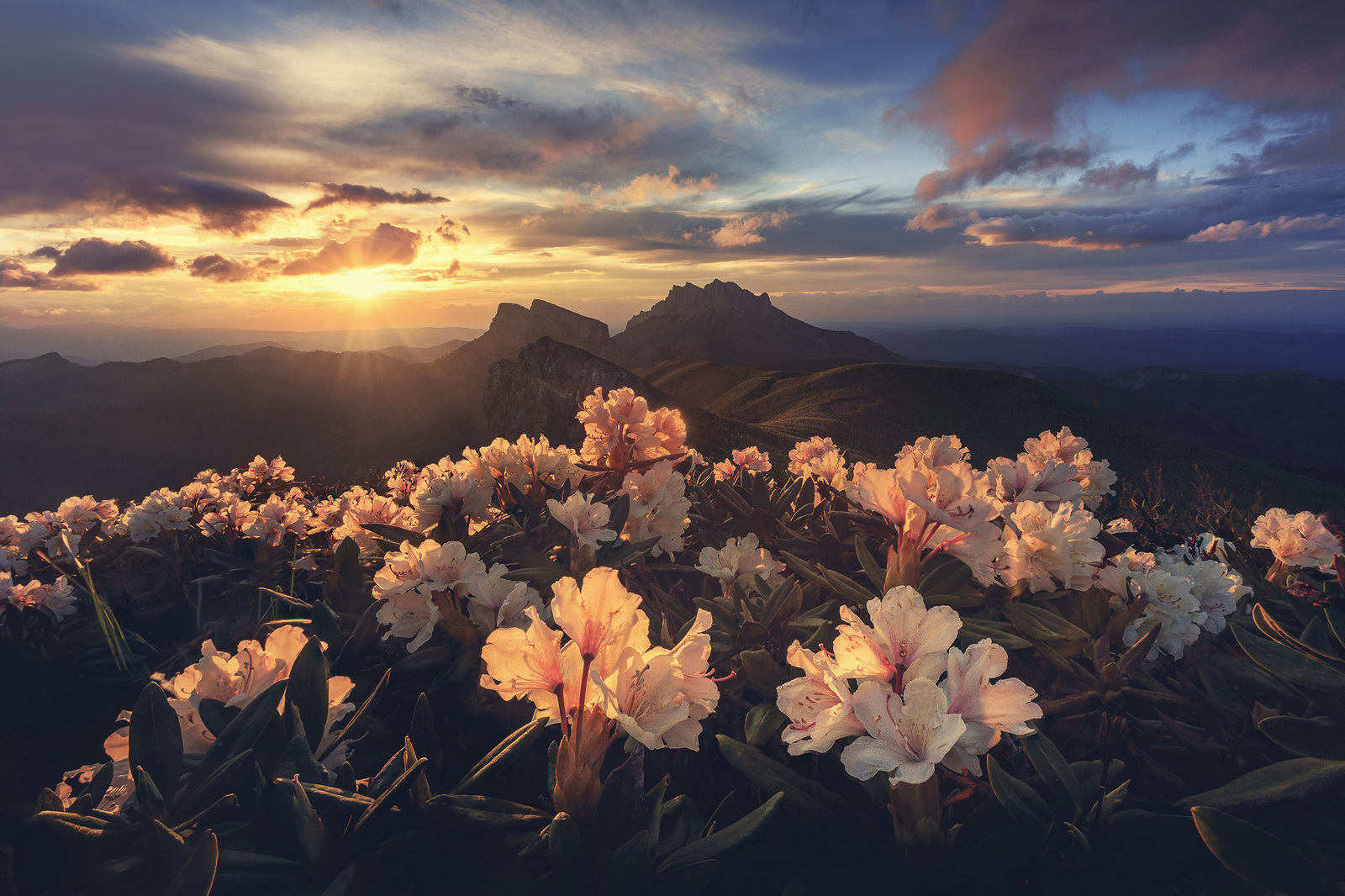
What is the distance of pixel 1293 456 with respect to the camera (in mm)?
87438

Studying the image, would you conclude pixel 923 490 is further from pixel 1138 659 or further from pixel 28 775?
pixel 28 775

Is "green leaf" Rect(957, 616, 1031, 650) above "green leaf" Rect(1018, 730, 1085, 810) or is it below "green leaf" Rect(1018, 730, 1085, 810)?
above

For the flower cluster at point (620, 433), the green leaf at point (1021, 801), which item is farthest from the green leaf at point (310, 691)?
the green leaf at point (1021, 801)

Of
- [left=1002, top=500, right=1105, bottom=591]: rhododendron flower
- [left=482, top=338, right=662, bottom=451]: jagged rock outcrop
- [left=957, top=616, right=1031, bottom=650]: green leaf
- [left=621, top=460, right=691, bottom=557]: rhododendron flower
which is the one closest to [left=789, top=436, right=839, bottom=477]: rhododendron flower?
[left=621, top=460, right=691, bottom=557]: rhododendron flower

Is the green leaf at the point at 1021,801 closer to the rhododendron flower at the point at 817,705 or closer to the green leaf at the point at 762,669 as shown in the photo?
the rhododendron flower at the point at 817,705

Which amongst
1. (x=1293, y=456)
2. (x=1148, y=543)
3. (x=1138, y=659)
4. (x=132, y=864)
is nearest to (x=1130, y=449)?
(x=1148, y=543)

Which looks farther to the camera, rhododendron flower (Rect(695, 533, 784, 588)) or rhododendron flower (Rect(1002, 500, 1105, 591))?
rhododendron flower (Rect(695, 533, 784, 588))

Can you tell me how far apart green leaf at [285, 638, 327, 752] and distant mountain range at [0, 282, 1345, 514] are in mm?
10499

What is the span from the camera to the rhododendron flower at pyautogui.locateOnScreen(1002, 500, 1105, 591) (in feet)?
6.27

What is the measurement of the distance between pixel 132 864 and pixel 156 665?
201 centimetres

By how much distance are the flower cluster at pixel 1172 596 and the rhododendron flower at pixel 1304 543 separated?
1.48 ft

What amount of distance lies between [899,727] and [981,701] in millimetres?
189

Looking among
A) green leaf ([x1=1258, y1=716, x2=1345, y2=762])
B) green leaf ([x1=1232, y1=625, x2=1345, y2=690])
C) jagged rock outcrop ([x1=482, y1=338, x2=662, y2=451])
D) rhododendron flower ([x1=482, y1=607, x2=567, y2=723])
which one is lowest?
jagged rock outcrop ([x1=482, y1=338, x2=662, y2=451])

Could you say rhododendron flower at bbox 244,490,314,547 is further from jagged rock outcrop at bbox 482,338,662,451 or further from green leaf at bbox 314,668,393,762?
jagged rock outcrop at bbox 482,338,662,451
